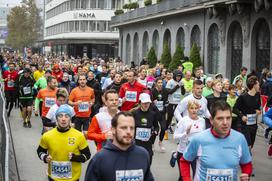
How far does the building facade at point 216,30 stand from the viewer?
Result: 27.1 meters

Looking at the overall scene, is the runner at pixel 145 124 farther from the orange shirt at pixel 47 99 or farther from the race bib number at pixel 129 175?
the race bib number at pixel 129 175

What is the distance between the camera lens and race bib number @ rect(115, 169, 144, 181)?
4.62 metres

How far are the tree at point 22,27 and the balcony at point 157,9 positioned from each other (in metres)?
59.8

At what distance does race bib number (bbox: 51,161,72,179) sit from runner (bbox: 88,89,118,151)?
69 centimetres

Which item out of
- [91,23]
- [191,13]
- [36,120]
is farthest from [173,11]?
[91,23]

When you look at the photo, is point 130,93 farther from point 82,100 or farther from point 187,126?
point 187,126

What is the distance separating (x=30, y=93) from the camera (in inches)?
652

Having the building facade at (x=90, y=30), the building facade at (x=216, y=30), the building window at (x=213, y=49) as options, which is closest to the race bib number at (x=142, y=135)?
the building facade at (x=216, y=30)

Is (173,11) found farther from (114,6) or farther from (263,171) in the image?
(114,6)

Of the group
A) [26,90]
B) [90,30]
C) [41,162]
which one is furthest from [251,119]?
[90,30]

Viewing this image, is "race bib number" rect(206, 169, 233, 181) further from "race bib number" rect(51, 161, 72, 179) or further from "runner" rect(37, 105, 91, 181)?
"race bib number" rect(51, 161, 72, 179)

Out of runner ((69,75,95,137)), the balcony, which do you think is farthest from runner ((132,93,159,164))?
the balcony

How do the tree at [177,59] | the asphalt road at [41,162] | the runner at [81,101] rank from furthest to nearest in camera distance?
the tree at [177,59] → the runner at [81,101] → the asphalt road at [41,162]

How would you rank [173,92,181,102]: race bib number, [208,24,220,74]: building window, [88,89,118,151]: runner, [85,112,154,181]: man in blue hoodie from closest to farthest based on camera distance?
[85,112,154,181]: man in blue hoodie < [88,89,118,151]: runner < [173,92,181,102]: race bib number < [208,24,220,74]: building window
